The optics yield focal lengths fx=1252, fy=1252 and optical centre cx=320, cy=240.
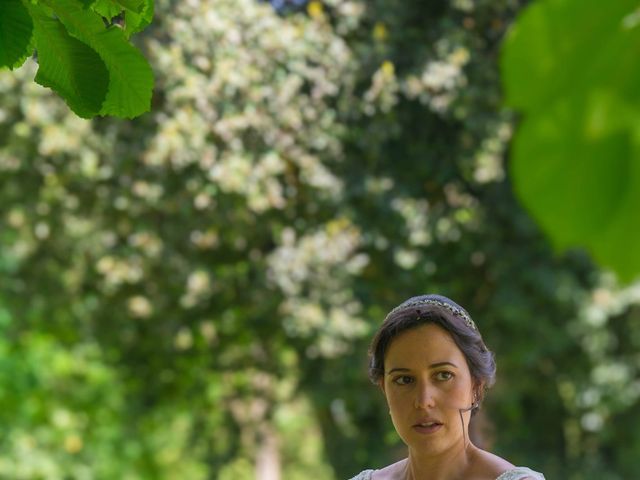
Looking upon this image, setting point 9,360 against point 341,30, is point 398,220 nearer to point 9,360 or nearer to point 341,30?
point 341,30

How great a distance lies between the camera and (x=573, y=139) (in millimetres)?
641

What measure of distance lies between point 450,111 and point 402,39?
21.0 inches

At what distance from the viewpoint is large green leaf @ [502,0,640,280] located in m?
0.63

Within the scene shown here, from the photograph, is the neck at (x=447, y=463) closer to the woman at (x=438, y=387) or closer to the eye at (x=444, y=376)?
the woman at (x=438, y=387)

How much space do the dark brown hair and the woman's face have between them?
0.05ft

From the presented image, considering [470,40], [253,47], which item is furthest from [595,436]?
[253,47]

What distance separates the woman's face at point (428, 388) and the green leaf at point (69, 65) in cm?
126

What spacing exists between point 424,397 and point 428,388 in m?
0.03

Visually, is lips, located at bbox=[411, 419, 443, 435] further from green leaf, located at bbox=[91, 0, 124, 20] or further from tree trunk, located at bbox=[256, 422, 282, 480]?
tree trunk, located at bbox=[256, 422, 282, 480]

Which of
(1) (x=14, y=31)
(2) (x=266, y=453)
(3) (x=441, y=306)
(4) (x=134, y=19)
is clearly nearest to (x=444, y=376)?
(3) (x=441, y=306)

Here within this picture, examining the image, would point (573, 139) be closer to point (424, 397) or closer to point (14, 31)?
point (14, 31)

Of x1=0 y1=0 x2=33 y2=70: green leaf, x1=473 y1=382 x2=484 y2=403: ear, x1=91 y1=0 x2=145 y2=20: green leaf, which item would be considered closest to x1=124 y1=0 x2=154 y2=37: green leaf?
x1=91 y1=0 x2=145 y2=20: green leaf

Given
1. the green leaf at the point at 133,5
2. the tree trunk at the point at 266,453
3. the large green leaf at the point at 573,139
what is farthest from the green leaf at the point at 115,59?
the tree trunk at the point at 266,453

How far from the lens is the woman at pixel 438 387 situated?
8.75 feet
